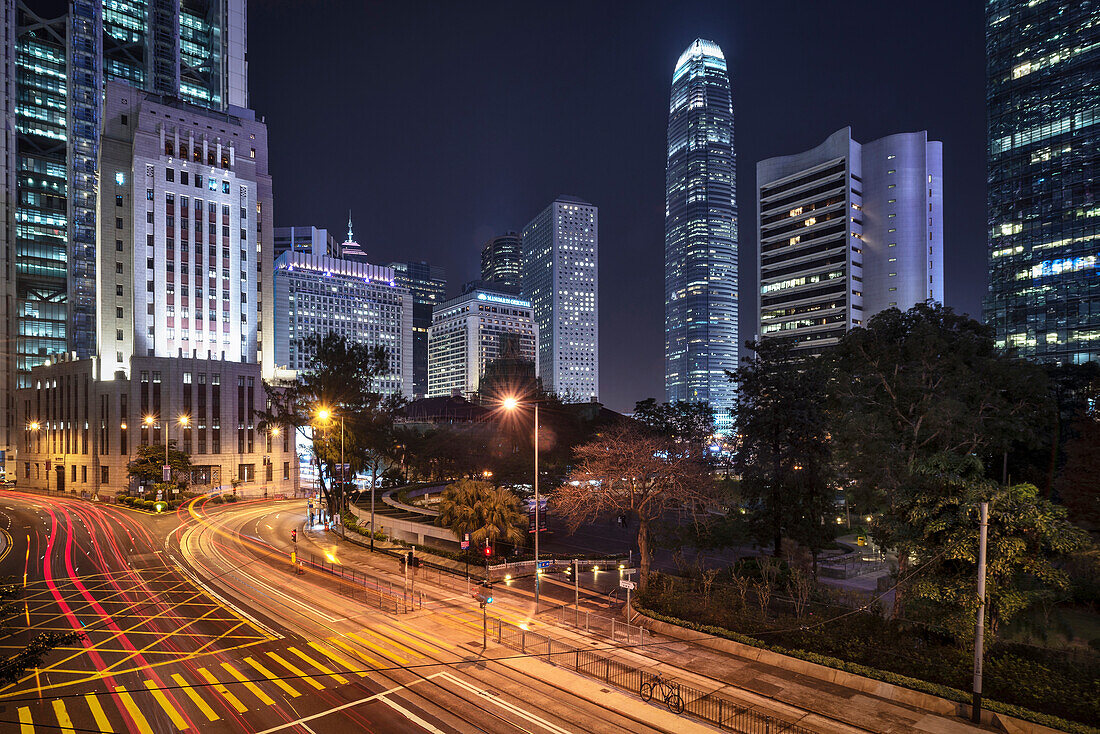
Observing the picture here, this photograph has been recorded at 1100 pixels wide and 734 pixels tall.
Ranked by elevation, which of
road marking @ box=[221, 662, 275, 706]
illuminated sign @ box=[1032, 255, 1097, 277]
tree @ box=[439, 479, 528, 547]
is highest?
illuminated sign @ box=[1032, 255, 1097, 277]

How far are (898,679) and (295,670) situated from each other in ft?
64.5

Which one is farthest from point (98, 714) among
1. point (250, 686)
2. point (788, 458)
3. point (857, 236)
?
point (857, 236)

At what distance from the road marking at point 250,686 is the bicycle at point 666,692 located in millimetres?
11435

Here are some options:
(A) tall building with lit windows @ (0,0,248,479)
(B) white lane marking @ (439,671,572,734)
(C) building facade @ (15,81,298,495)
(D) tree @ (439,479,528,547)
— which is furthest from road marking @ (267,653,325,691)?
(A) tall building with lit windows @ (0,0,248,479)

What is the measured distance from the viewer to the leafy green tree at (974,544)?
A: 56.0ft

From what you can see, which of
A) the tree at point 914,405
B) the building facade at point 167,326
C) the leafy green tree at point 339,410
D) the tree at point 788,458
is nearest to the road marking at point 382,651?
the tree at point 914,405

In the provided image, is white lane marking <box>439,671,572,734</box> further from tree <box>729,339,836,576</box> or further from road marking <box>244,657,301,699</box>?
tree <box>729,339,836,576</box>

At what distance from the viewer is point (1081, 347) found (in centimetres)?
9631

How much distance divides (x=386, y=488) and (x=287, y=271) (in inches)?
5854

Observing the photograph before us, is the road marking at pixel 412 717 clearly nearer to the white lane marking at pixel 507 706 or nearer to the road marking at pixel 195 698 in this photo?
the white lane marking at pixel 507 706

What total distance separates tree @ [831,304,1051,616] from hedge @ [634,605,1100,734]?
3.59m

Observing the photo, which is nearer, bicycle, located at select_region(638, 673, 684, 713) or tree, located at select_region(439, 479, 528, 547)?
bicycle, located at select_region(638, 673, 684, 713)

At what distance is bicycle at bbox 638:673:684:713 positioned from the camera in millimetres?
17734

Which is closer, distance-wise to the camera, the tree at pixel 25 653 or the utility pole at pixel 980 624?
the tree at pixel 25 653
